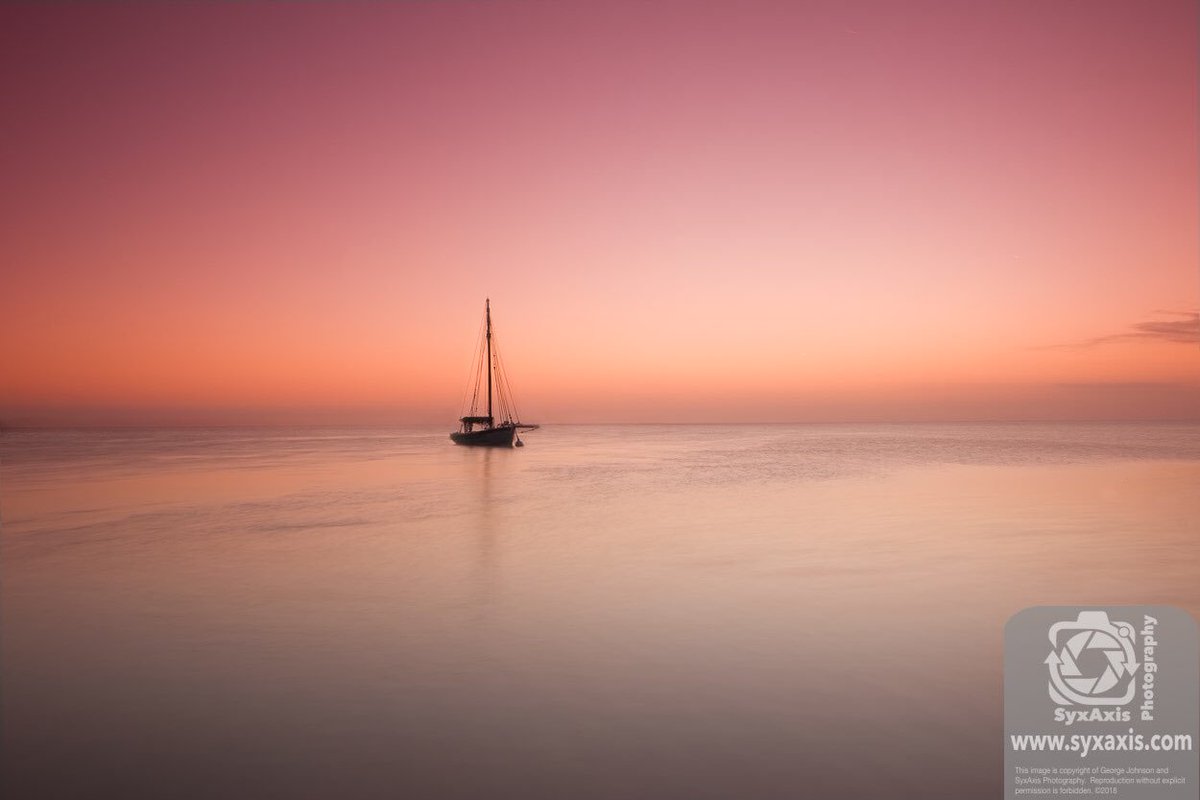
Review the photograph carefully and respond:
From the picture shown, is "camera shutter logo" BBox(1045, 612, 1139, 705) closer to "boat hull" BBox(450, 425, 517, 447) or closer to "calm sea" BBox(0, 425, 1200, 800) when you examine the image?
"calm sea" BBox(0, 425, 1200, 800)

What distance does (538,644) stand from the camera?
377 inches

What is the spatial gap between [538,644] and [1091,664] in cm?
600

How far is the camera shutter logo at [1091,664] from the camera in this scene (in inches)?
272

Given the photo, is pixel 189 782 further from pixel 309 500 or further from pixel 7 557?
pixel 309 500

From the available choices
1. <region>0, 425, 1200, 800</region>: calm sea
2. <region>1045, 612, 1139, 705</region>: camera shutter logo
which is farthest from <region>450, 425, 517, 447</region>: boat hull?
<region>1045, 612, 1139, 705</region>: camera shutter logo

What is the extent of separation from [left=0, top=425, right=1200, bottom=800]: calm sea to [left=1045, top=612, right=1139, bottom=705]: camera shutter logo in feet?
2.28

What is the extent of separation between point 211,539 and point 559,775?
15926mm

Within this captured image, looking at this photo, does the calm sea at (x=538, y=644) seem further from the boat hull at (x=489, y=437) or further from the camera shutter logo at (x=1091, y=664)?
the boat hull at (x=489, y=437)

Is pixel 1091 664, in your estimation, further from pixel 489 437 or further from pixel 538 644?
pixel 489 437

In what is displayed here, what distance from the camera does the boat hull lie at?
64.8 metres

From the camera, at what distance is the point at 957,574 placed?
14000 millimetres

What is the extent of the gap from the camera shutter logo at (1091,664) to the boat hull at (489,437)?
57796 mm

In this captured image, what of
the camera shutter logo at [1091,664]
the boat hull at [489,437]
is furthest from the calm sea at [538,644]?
the boat hull at [489,437]

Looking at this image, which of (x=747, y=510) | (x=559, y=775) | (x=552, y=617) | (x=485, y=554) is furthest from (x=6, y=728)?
(x=747, y=510)
